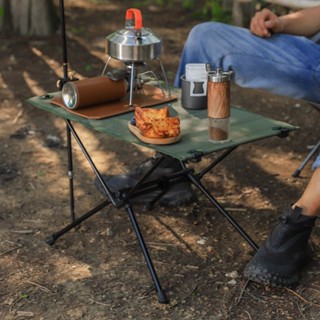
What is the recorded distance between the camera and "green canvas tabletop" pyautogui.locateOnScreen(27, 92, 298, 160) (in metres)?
2.80

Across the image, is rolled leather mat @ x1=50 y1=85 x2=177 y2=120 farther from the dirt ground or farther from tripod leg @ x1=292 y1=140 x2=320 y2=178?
tripod leg @ x1=292 y1=140 x2=320 y2=178

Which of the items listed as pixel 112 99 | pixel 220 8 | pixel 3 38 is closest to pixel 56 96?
pixel 112 99

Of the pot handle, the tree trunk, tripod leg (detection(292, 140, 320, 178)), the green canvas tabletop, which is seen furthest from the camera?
the tree trunk

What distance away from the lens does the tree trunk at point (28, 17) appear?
21.3 feet

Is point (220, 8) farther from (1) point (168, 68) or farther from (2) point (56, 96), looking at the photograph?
(2) point (56, 96)

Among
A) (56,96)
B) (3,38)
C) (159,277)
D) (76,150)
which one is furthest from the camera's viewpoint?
(3,38)

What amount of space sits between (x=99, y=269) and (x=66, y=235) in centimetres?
36

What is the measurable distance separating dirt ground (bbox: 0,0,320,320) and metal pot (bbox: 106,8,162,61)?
0.87 m

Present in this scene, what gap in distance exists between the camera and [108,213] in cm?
368

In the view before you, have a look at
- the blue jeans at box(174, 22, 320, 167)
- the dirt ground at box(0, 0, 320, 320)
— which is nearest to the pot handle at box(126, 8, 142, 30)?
the blue jeans at box(174, 22, 320, 167)

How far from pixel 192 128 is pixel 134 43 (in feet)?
1.47

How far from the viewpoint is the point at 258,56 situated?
359 centimetres

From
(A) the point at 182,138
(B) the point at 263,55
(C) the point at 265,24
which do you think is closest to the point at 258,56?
(B) the point at 263,55

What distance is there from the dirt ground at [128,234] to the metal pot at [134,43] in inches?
34.3
